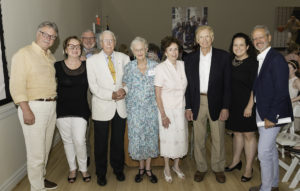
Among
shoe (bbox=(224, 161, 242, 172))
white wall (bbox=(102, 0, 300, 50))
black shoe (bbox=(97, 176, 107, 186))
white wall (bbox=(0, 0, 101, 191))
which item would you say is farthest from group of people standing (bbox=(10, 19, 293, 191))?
white wall (bbox=(102, 0, 300, 50))

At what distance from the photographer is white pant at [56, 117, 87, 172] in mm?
2961

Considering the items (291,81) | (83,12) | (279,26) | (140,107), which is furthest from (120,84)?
(279,26)

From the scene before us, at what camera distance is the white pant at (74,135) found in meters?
2.96

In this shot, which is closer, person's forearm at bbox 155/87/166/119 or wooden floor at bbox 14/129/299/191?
person's forearm at bbox 155/87/166/119

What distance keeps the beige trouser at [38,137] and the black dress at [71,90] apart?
147 mm

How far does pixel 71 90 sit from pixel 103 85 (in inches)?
14.3

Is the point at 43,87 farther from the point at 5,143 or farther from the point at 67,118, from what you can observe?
the point at 5,143

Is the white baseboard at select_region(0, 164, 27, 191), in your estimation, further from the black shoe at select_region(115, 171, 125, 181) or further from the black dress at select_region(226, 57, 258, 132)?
the black dress at select_region(226, 57, 258, 132)

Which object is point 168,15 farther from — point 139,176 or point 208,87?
point 139,176

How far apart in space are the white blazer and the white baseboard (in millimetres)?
1201

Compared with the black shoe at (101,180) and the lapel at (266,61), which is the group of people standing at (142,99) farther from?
the lapel at (266,61)

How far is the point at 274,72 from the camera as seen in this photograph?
2.35 meters

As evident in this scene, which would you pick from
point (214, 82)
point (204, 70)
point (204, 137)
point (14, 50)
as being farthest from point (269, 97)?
point (14, 50)

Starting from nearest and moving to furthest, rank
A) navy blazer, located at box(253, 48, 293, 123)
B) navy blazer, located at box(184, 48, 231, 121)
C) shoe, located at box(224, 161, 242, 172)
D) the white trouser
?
navy blazer, located at box(253, 48, 293, 123), the white trouser, navy blazer, located at box(184, 48, 231, 121), shoe, located at box(224, 161, 242, 172)
